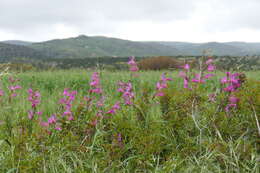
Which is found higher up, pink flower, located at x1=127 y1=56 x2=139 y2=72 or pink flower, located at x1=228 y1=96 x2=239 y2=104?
pink flower, located at x1=127 y1=56 x2=139 y2=72

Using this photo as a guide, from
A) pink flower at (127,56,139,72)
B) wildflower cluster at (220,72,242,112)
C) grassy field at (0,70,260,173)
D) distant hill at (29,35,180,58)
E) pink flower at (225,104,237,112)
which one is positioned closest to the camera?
grassy field at (0,70,260,173)

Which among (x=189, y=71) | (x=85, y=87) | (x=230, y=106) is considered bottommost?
(x=85, y=87)

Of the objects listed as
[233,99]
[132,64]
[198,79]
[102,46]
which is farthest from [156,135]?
[102,46]

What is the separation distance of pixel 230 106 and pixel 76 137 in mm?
1564

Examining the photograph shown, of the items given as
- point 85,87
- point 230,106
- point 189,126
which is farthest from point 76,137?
point 85,87

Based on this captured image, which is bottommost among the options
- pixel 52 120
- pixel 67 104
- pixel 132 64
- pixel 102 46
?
pixel 52 120

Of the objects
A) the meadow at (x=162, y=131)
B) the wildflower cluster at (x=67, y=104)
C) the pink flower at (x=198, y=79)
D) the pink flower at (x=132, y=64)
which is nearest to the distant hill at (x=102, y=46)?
the pink flower at (x=132, y=64)

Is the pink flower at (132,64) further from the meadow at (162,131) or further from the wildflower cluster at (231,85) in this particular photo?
the wildflower cluster at (231,85)

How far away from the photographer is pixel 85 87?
7.62 metres

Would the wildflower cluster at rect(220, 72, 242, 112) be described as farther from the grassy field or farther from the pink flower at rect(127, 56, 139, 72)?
the pink flower at rect(127, 56, 139, 72)

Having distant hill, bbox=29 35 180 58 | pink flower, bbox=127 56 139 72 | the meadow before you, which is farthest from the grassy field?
distant hill, bbox=29 35 180 58

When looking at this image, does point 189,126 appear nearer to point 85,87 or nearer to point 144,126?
point 144,126

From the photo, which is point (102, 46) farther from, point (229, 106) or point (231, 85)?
point (231, 85)

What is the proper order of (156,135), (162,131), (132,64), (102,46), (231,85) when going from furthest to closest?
1. (102,46)
2. (132,64)
3. (162,131)
4. (156,135)
5. (231,85)
